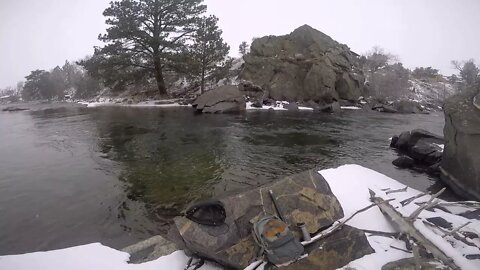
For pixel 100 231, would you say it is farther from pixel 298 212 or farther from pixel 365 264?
pixel 365 264

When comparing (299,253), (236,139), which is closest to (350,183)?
(299,253)

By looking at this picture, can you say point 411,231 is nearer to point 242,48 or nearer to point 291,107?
point 291,107

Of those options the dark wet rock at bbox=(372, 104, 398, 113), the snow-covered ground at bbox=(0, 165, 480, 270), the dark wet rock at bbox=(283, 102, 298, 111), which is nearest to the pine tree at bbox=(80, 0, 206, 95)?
the dark wet rock at bbox=(283, 102, 298, 111)

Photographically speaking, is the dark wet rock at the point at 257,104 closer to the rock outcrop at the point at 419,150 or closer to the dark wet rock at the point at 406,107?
the dark wet rock at the point at 406,107

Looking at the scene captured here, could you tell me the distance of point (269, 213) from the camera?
356 centimetres

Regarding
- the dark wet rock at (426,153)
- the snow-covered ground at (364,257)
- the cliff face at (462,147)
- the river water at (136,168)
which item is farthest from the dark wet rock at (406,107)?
the snow-covered ground at (364,257)

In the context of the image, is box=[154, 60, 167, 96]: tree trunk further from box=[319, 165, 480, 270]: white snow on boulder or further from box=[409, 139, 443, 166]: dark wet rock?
box=[319, 165, 480, 270]: white snow on boulder

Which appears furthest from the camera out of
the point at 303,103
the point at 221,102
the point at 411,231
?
the point at 303,103

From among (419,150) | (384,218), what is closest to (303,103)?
(419,150)

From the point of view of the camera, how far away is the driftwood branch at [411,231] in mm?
2963

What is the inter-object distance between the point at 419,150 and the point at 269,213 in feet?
24.4

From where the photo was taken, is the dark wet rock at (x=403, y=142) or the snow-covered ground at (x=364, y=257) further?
the dark wet rock at (x=403, y=142)

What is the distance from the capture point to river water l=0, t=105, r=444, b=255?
455cm

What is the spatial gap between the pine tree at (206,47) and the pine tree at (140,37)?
1.05 m
